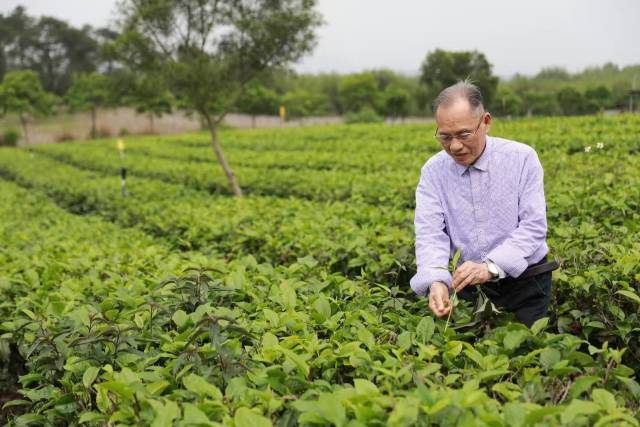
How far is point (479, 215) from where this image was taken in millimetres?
2416

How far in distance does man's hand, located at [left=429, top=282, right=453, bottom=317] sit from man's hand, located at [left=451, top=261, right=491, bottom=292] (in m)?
0.05

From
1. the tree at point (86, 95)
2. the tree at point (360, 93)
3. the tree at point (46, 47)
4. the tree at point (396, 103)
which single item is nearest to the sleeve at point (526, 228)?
the tree at point (86, 95)

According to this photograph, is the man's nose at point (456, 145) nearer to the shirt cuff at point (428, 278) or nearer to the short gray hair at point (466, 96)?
the short gray hair at point (466, 96)

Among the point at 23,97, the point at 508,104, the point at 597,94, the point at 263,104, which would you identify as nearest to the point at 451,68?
the point at 508,104

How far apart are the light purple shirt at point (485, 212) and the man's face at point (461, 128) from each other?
→ 12cm

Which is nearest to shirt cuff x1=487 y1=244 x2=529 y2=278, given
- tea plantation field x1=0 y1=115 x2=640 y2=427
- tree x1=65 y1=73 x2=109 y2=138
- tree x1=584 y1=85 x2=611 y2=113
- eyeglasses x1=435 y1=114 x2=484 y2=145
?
tea plantation field x1=0 y1=115 x2=640 y2=427

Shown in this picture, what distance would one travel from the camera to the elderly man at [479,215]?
2.22 metres

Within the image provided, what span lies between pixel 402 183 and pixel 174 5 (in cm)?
620

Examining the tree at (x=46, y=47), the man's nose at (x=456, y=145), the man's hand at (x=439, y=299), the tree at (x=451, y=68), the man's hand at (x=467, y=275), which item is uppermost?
the tree at (x=46, y=47)

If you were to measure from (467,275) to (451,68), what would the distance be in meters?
46.1

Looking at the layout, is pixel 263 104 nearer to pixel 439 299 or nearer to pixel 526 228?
pixel 526 228

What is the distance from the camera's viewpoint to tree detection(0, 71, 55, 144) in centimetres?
3350

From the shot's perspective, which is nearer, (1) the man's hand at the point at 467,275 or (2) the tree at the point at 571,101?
(1) the man's hand at the point at 467,275

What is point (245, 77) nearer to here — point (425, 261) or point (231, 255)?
point (231, 255)
